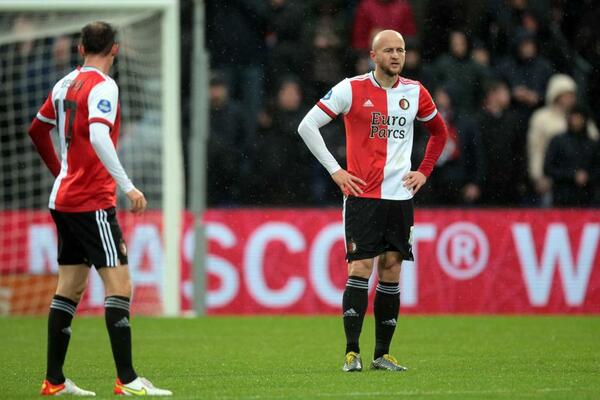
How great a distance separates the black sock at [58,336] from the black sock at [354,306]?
5.90 ft

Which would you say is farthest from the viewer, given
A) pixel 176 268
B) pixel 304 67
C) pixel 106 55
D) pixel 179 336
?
pixel 304 67

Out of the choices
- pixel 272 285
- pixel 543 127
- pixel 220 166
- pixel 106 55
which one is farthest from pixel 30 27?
pixel 106 55

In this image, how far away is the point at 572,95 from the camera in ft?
47.2

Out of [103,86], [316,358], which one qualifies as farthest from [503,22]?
[103,86]

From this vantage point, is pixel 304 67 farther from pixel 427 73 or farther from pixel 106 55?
pixel 106 55

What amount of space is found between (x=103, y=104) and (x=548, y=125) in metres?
9.22

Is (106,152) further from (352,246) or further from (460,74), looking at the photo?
(460,74)

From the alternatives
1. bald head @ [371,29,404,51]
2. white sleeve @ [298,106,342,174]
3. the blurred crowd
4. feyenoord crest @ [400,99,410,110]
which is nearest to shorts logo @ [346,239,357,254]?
white sleeve @ [298,106,342,174]

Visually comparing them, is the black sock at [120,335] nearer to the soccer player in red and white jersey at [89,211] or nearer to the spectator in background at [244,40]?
the soccer player in red and white jersey at [89,211]

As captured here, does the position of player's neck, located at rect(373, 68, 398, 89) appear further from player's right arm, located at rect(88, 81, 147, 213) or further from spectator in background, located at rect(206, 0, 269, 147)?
spectator in background, located at rect(206, 0, 269, 147)

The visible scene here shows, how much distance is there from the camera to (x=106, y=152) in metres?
6.33

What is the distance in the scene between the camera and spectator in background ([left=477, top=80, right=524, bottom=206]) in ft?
48.1

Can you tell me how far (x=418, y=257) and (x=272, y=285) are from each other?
163cm

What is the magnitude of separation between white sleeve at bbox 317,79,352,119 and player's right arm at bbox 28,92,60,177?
68.2 inches
